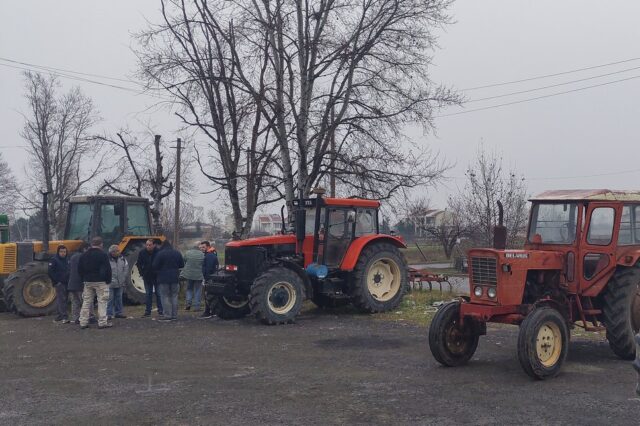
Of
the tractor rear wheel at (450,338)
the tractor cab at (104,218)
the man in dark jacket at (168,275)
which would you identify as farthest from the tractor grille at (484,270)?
the tractor cab at (104,218)

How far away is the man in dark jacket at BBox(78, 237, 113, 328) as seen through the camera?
40.7ft

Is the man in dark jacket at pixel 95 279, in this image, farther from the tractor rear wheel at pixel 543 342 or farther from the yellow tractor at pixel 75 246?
the tractor rear wheel at pixel 543 342

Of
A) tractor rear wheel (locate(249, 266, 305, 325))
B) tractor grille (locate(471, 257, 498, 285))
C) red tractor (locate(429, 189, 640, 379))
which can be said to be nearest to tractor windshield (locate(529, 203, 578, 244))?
red tractor (locate(429, 189, 640, 379))

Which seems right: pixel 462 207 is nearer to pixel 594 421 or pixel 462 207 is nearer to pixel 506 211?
pixel 506 211

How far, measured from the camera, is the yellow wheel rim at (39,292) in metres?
14.1

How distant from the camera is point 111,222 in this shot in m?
15.6

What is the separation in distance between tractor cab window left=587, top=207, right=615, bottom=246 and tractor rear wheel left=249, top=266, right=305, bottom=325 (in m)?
5.53

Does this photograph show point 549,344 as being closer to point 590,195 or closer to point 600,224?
point 600,224

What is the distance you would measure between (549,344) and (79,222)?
11080 millimetres

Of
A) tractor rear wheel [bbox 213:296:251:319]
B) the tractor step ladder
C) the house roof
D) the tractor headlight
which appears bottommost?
tractor rear wheel [bbox 213:296:251:319]

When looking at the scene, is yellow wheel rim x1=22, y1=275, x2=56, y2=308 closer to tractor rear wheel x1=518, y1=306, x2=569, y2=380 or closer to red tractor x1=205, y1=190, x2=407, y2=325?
red tractor x1=205, y1=190, x2=407, y2=325

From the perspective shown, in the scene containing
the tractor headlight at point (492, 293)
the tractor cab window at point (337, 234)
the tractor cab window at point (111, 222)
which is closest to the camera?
the tractor headlight at point (492, 293)

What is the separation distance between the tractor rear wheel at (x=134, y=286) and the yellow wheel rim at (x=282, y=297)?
4.10 m

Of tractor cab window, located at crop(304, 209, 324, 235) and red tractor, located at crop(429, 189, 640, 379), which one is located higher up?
tractor cab window, located at crop(304, 209, 324, 235)
